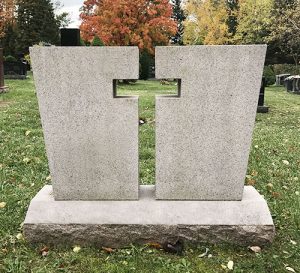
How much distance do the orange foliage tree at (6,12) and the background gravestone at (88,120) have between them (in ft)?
117

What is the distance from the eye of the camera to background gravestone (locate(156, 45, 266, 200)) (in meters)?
3.22

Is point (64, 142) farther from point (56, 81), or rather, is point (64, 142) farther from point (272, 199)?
point (272, 199)

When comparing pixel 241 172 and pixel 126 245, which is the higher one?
pixel 241 172

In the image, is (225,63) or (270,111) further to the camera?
(270,111)

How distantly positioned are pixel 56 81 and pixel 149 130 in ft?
15.5

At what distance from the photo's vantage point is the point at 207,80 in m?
3.27

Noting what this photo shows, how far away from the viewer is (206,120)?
3355 mm

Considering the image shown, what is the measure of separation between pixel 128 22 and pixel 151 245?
78.2 ft

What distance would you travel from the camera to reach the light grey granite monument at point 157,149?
3.24 m

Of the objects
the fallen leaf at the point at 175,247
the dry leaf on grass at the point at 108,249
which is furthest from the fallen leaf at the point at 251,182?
the dry leaf on grass at the point at 108,249

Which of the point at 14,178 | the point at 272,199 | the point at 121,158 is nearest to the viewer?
the point at 121,158

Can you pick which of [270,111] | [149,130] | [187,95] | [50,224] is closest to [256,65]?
[187,95]

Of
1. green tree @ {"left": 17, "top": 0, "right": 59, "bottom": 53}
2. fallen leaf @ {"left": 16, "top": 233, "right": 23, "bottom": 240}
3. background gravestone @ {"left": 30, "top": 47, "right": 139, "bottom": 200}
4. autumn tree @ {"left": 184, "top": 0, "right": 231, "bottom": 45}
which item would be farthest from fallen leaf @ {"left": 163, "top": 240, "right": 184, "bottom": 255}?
green tree @ {"left": 17, "top": 0, "right": 59, "bottom": 53}

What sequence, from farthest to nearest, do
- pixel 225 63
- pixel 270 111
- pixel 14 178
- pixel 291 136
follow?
pixel 270 111, pixel 291 136, pixel 14 178, pixel 225 63
